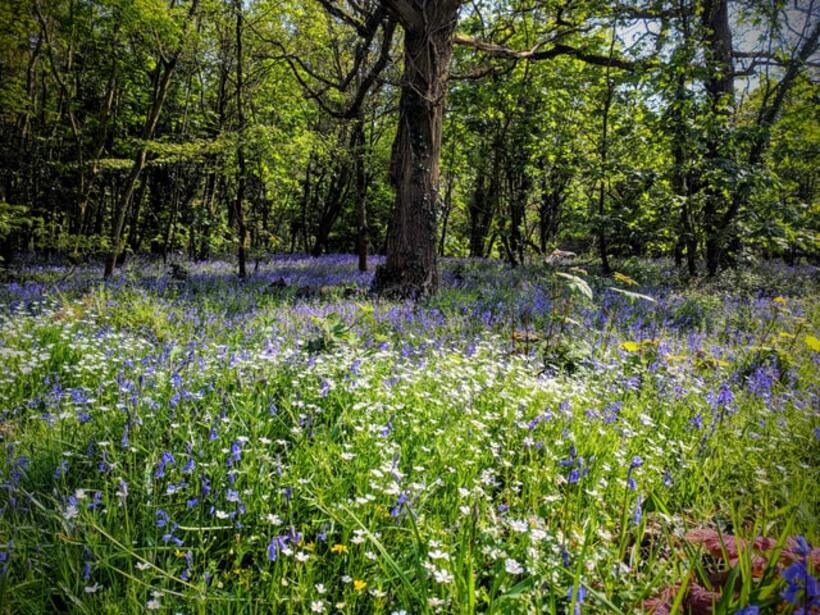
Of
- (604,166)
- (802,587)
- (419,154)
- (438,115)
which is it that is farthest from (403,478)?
(604,166)

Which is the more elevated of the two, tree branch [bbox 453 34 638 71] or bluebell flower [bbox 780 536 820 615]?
tree branch [bbox 453 34 638 71]

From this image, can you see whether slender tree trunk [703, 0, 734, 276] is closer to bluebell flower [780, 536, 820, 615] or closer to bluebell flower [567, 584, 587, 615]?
bluebell flower [567, 584, 587, 615]

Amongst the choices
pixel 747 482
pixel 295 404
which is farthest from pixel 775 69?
pixel 295 404

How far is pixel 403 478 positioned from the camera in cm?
228

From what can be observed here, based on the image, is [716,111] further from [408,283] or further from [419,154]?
[408,283]

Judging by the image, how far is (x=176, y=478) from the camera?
2311 mm

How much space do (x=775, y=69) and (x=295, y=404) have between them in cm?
1939

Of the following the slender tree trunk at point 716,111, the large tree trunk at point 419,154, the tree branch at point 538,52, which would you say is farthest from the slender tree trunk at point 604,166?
the large tree trunk at point 419,154

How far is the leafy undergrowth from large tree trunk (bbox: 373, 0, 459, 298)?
2908 mm

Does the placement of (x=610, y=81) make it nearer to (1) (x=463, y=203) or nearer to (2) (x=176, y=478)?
(2) (x=176, y=478)

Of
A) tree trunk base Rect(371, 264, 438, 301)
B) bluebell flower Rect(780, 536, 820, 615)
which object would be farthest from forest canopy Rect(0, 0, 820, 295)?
bluebell flower Rect(780, 536, 820, 615)

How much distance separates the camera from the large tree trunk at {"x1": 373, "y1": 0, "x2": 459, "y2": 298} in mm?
7926

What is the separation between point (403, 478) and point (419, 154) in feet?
22.5

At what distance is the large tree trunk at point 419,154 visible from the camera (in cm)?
793
